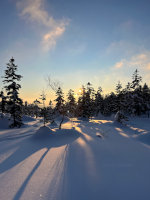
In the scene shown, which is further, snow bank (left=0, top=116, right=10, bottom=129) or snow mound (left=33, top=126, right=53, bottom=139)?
snow bank (left=0, top=116, right=10, bottom=129)

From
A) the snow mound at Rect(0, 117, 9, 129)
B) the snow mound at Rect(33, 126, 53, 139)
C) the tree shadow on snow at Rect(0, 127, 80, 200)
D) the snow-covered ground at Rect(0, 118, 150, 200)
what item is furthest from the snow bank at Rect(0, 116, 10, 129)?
the snow-covered ground at Rect(0, 118, 150, 200)

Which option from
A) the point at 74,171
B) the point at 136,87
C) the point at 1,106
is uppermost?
the point at 136,87

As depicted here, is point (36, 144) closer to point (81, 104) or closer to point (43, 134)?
point (43, 134)

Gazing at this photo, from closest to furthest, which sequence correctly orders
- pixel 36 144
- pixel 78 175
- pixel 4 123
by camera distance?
pixel 78 175, pixel 36 144, pixel 4 123

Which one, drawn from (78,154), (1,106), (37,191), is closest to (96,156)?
(78,154)

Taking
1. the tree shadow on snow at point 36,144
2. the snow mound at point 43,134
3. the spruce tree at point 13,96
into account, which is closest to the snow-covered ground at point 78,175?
the tree shadow on snow at point 36,144

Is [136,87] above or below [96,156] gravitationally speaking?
above

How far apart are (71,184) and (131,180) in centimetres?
246

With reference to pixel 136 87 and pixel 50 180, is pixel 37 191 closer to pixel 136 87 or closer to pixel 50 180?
pixel 50 180

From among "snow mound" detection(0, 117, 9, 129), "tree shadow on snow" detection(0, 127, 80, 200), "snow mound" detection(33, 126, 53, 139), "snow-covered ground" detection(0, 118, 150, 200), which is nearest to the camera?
"snow-covered ground" detection(0, 118, 150, 200)

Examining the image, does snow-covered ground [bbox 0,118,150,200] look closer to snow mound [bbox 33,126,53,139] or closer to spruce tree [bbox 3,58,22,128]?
snow mound [bbox 33,126,53,139]

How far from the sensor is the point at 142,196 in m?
3.64

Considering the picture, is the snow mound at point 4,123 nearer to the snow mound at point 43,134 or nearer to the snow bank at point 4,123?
the snow bank at point 4,123

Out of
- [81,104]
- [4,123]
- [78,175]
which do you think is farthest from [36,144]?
[81,104]
